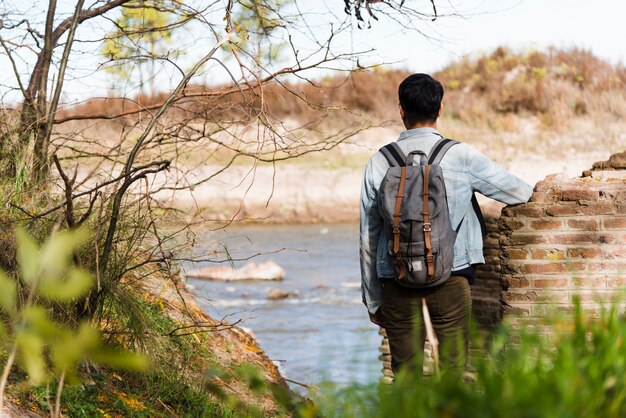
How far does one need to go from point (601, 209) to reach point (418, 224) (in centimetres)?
198

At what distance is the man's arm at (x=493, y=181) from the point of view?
13.6ft

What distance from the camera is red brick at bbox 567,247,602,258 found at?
5531 millimetres

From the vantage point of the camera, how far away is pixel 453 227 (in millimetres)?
4109

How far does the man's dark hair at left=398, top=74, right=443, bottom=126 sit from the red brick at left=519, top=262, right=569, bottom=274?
179 cm

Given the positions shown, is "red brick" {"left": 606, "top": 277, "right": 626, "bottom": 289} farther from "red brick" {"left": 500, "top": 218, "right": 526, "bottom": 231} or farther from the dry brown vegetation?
the dry brown vegetation

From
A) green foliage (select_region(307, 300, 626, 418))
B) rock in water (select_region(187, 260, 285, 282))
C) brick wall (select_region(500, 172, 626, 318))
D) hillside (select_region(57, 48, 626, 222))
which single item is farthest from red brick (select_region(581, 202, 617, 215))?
hillside (select_region(57, 48, 626, 222))

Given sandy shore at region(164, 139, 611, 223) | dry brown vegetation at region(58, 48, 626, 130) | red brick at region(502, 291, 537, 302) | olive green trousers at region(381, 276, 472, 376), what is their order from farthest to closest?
dry brown vegetation at region(58, 48, 626, 130) < sandy shore at region(164, 139, 611, 223) < red brick at region(502, 291, 537, 302) < olive green trousers at region(381, 276, 472, 376)

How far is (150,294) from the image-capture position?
653 centimetres

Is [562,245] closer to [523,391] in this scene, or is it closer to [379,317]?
[379,317]

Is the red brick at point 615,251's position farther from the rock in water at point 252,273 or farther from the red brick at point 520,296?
the rock in water at point 252,273

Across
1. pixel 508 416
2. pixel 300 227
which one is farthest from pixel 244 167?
pixel 508 416

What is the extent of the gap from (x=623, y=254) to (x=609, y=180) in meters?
0.47

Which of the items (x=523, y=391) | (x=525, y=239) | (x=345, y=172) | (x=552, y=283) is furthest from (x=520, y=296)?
(x=345, y=172)

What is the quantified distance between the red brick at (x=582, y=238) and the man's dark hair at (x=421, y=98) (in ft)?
5.79
